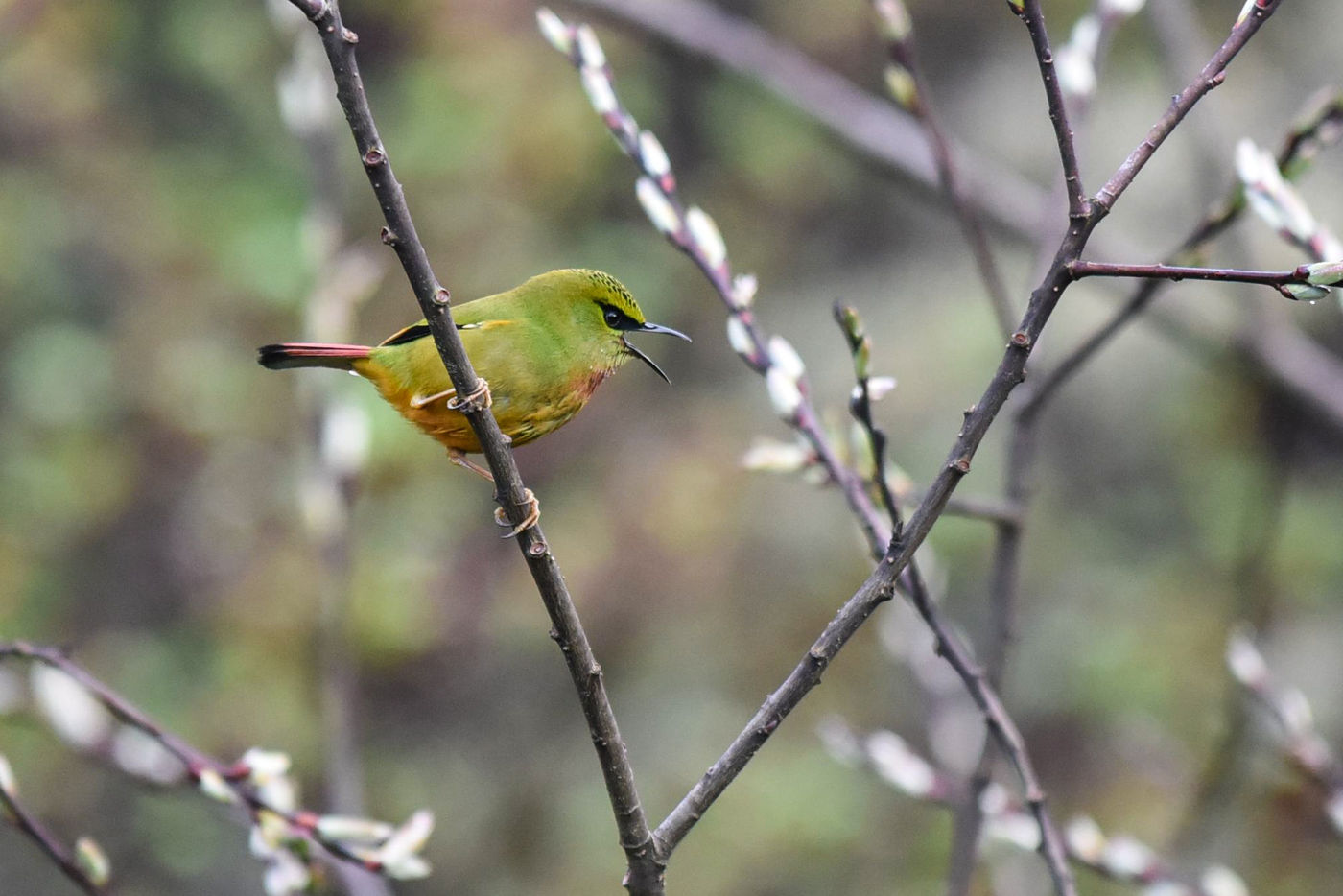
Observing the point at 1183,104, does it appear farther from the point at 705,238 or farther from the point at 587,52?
the point at 587,52

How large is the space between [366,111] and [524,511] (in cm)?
55

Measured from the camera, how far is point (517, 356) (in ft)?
7.52

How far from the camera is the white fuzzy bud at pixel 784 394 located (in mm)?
1905

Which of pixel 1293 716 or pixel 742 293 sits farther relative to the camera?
pixel 1293 716

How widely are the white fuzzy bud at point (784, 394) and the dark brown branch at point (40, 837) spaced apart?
113 cm

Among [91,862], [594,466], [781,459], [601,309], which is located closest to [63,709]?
[91,862]

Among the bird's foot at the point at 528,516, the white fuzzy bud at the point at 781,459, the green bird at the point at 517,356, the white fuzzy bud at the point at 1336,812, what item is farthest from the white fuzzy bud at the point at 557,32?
the white fuzzy bud at the point at 1336,812

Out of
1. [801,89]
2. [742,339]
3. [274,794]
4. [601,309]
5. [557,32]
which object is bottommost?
[274,794]

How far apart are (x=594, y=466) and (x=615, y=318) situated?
3.40 m

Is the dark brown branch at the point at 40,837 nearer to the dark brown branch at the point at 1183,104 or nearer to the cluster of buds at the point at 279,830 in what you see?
the cluster of buds at the point at 279,830

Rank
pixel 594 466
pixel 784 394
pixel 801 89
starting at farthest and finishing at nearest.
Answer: pixel 594 466, pixel 801 89, pixel 784 394

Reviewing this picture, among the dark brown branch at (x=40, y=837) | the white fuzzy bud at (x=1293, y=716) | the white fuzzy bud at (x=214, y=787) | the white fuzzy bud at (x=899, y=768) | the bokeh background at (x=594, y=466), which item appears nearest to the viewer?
the dark brown branch at (x=40, y=837)

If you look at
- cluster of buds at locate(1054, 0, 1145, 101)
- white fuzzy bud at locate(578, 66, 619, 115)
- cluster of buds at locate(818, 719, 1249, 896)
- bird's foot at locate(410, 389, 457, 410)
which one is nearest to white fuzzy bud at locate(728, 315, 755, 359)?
white fuzzy bud at locate(578, 66, 619, 115)

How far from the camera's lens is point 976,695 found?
5.54ft
